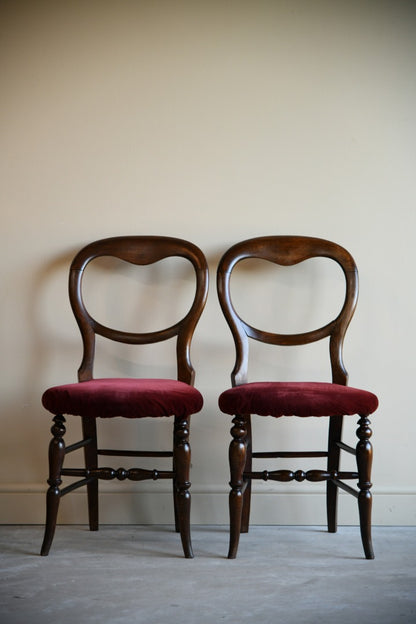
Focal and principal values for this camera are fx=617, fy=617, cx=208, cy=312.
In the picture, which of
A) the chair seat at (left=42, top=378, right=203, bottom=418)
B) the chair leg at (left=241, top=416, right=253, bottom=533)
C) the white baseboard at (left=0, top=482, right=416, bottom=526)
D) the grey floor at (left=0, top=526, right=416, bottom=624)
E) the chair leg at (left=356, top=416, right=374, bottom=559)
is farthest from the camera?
the white baseboard at (left=0, top=482, right=416, bottom=526)

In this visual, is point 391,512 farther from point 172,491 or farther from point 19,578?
point 19,578

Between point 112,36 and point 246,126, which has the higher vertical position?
point 112,36

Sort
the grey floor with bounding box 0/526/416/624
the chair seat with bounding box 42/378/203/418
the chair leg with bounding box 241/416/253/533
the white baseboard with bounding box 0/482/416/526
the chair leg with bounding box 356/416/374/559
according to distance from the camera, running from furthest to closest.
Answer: the white baseboard with bounding box 0/482/416/526 → the chair leg with bounding box 241/416/253/533 → the chair leg with bounding box 356/416/374/559 → the chair seat with bounding box 42/378/203/418 → the grey floor with bounding box 0/526/416/624

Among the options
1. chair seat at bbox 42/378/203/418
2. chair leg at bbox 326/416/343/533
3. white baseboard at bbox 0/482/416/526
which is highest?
chair seat at bbox 42/378/203/418

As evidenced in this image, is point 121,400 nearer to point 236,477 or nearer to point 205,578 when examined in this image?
point 236,477

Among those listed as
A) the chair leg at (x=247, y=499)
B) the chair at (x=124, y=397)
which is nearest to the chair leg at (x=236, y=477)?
Answer: the chair at (x=124, y=397)

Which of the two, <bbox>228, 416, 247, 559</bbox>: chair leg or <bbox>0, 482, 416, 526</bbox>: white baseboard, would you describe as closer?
<bbox>228, 416, 247, 559</bbox>: chair leg

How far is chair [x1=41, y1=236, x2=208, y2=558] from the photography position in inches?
71.7

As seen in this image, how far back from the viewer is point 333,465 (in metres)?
2.20

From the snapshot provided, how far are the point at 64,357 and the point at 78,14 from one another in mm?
1362

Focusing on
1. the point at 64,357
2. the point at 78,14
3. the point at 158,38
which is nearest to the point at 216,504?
the point at 64,357

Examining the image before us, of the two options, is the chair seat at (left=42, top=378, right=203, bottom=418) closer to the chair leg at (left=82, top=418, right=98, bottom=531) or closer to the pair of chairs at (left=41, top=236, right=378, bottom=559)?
the pair of chairs at (left=41, top=236, right=378, bottom=559)

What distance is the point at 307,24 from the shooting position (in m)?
2.46


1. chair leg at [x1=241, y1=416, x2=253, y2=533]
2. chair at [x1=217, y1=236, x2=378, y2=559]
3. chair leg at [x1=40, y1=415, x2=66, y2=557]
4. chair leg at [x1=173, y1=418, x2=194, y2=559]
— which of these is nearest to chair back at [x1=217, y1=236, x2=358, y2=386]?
chair at [x1=217, y1=236, x2=378, y2=559]
